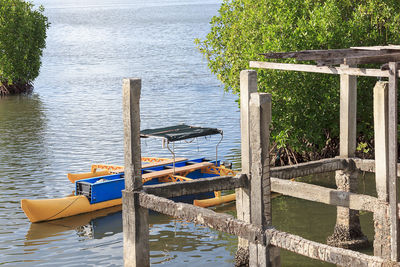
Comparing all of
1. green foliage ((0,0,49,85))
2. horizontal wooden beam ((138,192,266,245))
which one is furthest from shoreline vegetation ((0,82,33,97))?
horizontal wooden beam ((138,192,266,245))

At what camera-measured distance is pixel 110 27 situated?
5379 inches

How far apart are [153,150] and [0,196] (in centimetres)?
874

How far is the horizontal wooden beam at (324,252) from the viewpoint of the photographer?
35.0 feet

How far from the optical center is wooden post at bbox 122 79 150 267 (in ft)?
45.9

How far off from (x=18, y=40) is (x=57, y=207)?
28.7 m

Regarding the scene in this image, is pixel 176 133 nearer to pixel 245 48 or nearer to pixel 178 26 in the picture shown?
pixel 245 48

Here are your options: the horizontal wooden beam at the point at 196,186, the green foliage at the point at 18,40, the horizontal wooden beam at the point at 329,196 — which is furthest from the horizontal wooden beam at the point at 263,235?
the green foliage at the point at 18,40

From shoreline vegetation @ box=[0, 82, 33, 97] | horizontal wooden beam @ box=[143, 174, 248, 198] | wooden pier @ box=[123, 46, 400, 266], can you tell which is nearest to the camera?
wooden pier @ box=[123, 46, 400, 266]

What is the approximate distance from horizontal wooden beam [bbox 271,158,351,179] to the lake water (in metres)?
2.41

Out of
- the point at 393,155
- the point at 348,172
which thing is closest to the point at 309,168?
the point at 348,172

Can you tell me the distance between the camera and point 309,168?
16109mm

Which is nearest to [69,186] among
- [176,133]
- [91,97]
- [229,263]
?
[176,133]

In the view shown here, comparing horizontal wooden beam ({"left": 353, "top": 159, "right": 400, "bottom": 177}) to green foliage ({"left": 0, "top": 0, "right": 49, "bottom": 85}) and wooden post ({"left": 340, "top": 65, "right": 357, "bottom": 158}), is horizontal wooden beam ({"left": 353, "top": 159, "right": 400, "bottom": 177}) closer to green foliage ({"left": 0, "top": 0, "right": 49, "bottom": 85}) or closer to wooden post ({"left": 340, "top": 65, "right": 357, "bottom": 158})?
wooden post ({"left": 340, "top": 65, "right": 357, "bottom": 158})

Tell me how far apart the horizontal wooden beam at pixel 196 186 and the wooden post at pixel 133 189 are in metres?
0.48
